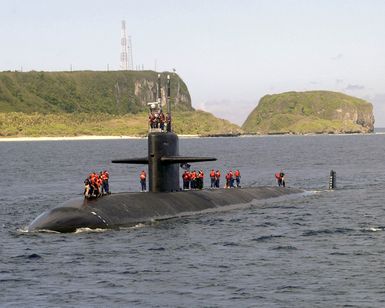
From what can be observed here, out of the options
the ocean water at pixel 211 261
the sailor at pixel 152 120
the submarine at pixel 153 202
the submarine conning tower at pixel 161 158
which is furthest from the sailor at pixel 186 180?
the sailor at pixel 152 120

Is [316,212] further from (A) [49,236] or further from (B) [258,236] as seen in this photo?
(A) [49,236]

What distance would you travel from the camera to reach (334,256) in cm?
3566

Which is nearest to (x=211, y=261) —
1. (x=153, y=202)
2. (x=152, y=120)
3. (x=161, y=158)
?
(x=153, y=202)

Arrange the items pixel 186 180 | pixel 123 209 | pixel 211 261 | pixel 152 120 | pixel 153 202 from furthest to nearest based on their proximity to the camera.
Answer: pixel 186 180 < pixel 152 120 < pixel 153 202 < pixel 123 209 < pixel 211 261

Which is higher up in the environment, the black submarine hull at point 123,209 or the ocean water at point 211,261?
the black submarine hull at point 123,209

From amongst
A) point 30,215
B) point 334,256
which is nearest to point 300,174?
point 30,215

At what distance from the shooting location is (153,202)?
146ft

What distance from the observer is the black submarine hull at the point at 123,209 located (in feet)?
130

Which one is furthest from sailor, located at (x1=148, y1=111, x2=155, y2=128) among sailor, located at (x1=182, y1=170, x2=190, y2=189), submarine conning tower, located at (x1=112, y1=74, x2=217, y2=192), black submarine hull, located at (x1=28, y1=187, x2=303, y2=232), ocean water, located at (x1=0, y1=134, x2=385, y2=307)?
sailor, located at (x1=182, y1=170, x2=190, y2=189)

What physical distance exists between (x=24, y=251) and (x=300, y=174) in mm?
63964

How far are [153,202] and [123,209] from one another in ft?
9.25

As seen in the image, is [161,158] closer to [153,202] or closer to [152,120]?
[152,120]

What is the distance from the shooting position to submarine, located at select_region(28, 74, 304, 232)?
3994 centimetres

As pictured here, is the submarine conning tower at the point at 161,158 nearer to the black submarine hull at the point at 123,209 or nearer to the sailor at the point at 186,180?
the black submarine hull at the point at 123,209
